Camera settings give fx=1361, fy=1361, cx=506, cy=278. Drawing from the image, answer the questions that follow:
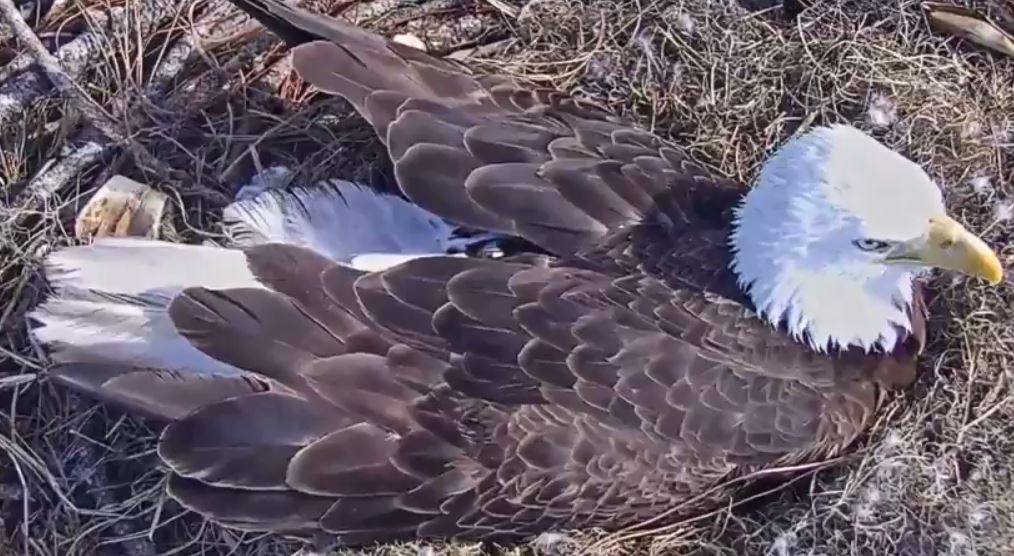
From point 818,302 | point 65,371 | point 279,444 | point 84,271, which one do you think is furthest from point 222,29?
point 818,302

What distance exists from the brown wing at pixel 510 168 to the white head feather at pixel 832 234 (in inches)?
4.6

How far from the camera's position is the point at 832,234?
269cm

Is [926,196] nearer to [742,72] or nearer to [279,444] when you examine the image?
[742,72]

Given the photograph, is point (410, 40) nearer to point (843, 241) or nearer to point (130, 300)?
point (130, 300)

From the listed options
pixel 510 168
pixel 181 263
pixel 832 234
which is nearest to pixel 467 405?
pixel 510 168

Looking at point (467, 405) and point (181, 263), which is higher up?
point (181, 263)

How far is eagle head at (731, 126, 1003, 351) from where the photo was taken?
8.69ft

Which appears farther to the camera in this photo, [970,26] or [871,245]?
[970,26]

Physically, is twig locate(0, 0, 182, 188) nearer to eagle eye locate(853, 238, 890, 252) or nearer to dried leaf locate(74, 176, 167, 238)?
dried leaf locate(74, 176, 167, 238)

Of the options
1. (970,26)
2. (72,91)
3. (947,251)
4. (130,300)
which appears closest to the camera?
(947,251)

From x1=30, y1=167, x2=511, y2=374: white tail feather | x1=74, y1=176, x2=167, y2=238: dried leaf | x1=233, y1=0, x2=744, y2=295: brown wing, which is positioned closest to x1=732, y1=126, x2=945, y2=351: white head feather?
x1=233, y1=0, x2=744, y2=295: brown wing

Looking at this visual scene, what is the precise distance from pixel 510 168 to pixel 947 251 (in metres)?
0.89

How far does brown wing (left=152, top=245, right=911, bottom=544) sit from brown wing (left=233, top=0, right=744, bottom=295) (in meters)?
0.10

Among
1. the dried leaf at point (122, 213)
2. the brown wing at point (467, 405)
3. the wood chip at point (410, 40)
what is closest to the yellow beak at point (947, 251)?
the brown wing at point (467, 405)
